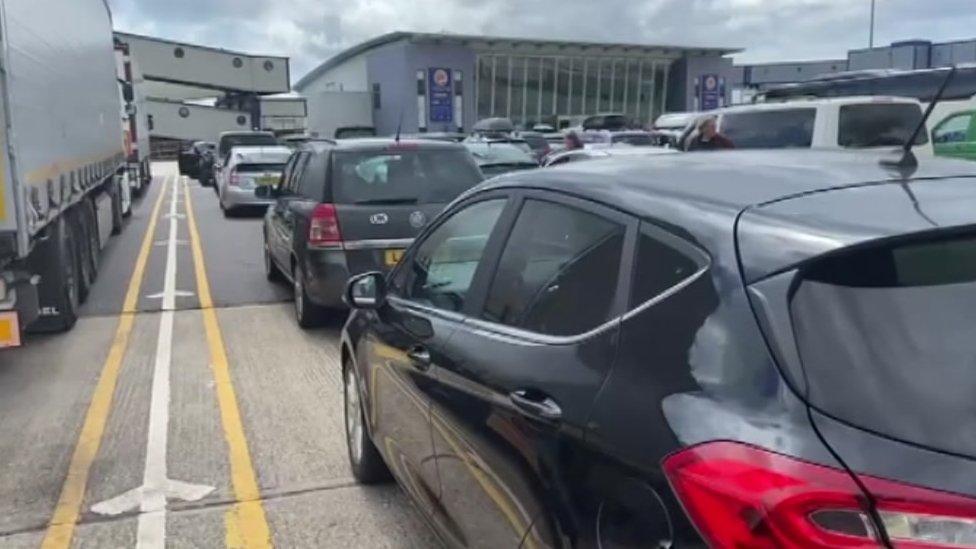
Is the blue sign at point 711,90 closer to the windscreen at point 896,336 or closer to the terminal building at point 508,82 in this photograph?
the terminal building at point 508,82

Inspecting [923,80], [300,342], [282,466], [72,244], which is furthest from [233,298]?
[923,80]

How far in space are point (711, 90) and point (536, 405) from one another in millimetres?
64304

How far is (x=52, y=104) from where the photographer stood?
7930mm

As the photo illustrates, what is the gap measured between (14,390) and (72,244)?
2653 millimetres

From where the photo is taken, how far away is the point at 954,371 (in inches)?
71.0

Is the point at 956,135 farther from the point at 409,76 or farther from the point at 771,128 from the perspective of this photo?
the point at 409,76

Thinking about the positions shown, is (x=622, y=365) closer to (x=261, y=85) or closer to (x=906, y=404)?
(x=906, y=404)

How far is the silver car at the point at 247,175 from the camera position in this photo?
1917 centimetres

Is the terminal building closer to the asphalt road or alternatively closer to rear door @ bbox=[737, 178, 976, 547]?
the asphalt road

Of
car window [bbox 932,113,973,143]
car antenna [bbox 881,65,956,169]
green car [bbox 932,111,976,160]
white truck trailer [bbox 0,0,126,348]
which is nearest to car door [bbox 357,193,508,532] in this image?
car antenna [bbox 881,65,956,169]

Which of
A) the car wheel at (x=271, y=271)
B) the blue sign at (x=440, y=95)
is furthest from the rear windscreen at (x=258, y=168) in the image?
the blue sign at (x=440, y=95)

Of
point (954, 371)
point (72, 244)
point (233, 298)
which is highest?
point (954, 371)

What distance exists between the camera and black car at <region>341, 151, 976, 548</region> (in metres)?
1.69

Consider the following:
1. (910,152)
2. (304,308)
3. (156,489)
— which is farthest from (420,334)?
(304,308)
